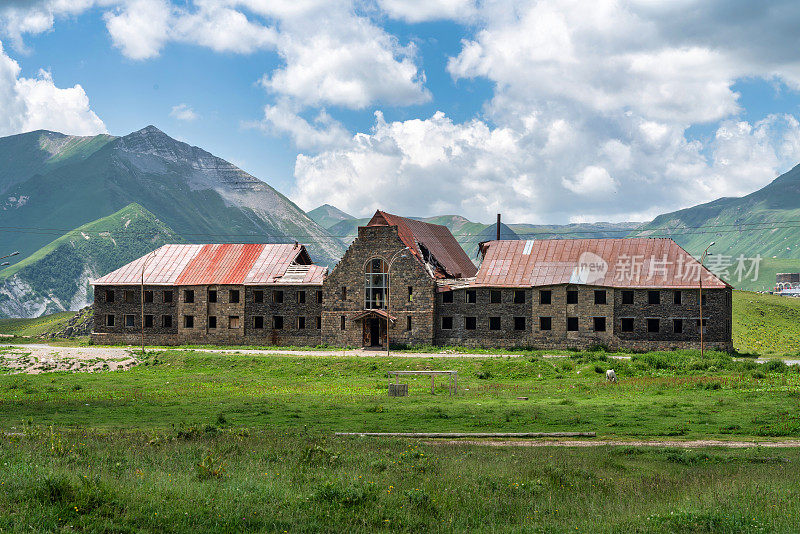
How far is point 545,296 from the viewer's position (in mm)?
70812

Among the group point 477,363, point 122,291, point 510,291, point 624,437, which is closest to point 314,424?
point 624,437

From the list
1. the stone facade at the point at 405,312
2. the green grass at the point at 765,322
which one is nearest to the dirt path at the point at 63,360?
the stone facade at the point at 405,312

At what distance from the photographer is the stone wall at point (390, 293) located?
73375 millimetres

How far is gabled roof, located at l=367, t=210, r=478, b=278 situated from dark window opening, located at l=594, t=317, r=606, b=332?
19054 millimetres

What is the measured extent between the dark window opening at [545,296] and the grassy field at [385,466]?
104 feet

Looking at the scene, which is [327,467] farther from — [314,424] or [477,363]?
[477,363]

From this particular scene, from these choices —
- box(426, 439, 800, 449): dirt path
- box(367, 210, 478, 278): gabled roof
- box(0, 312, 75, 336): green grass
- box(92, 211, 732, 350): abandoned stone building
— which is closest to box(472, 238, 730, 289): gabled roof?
box(92, 211, 732, 350): abandoned stone building

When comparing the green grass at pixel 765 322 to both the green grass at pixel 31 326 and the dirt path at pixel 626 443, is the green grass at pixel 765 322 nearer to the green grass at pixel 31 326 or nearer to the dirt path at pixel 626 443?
the dirt path at pixel 626 443

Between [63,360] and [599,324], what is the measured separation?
49540mm

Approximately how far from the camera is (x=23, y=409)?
3238cm

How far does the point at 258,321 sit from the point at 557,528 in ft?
223

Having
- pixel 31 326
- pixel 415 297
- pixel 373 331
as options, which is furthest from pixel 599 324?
pixel 31 326

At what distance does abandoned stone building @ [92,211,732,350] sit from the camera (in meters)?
68.6

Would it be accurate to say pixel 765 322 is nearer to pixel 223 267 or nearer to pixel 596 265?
pixel 596 265
